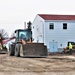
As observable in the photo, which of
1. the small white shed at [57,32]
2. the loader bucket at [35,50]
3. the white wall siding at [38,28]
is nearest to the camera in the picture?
the loader bucket at [35,50]

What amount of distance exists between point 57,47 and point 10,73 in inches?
1570

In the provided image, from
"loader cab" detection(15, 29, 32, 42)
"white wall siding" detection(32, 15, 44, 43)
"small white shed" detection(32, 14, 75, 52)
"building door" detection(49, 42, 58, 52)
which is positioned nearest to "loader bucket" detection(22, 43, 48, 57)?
"loader cab" detection(15, 29, 32, 42)

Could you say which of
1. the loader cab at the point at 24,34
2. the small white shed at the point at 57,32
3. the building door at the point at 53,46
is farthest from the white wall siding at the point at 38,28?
the loader cab at the point at 24,34

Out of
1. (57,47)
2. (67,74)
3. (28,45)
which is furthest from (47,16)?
(67,74)

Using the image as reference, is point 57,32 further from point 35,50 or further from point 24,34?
point 35,50

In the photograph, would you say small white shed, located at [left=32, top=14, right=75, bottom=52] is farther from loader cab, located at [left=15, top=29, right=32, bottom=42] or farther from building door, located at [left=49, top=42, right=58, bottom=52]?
loader cab, located at [left=15, top=29, right=32, bottom=42]

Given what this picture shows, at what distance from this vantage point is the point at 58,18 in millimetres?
54062

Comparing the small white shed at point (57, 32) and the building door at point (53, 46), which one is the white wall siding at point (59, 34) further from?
the building door at point (53, 46)

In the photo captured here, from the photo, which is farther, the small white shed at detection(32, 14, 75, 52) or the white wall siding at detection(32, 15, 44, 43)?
the white wall siding at detection(32, 15, 44, 43)

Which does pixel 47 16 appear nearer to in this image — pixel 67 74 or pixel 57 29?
pixel 57 29

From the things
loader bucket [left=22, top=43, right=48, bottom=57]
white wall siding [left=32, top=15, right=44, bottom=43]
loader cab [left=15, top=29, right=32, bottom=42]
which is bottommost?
loader bucket [left=22, top=43, right=48, bottom=57]

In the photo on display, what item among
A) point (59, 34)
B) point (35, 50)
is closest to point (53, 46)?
point (59, 34)

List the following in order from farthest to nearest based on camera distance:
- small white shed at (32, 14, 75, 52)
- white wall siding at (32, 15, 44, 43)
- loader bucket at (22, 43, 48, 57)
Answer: white wall siding at (32, 15, 44, 43) → small white shed at (32, 14, 75, 52) → loader bucket at (22, 43, 48, 57)

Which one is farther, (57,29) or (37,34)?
(37,34)
